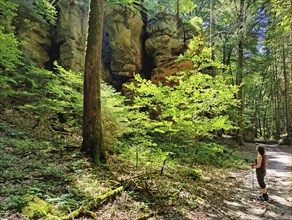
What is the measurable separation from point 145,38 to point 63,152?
1315 cm

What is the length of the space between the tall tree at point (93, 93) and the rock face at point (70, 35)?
7.67 m

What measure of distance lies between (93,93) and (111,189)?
302 cm

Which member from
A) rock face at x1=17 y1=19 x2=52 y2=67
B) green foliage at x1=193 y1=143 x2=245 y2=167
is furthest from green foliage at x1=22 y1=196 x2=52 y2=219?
rock face at x1=17 y1=19 x2=52 y2=67

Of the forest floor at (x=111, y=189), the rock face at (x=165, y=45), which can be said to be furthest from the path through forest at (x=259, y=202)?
the rock face at (x=165, y=45)

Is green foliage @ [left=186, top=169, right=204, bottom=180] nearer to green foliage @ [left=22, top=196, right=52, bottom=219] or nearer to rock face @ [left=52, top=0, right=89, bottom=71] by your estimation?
green foliage @ [left=22, top=196, right=52, bottom=219]

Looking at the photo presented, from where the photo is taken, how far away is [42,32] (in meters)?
15.3

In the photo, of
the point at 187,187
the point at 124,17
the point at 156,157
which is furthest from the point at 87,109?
the point at 124,17

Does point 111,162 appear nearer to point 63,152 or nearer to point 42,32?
point 63,152

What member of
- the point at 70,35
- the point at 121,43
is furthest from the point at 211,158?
the point at 70,35

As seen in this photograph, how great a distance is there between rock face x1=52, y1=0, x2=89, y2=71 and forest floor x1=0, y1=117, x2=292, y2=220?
6.98m

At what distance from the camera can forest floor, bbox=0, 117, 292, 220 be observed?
15.6 ft

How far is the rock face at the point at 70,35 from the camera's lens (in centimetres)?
1480

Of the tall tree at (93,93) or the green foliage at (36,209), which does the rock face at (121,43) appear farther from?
the green foliage at (36,209)

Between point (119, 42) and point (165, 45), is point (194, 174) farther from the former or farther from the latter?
point (119, 42)
